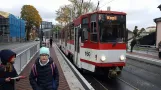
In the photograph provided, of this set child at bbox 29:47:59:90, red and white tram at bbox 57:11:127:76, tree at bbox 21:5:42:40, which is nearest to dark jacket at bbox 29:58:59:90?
child at bbox 29:47:59:90

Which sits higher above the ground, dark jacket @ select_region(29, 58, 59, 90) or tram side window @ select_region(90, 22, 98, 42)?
tram side window @ select_region(90, 22, 98, 42)

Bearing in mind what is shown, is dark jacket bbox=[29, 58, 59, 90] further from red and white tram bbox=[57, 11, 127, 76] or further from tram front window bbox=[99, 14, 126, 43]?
tram front window bbox=[99, 14, 126, 43]

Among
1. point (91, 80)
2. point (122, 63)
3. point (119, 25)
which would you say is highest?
point (119, 25)

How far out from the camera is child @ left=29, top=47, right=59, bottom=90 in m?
5.01

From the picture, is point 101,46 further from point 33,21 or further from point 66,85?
point 33,21

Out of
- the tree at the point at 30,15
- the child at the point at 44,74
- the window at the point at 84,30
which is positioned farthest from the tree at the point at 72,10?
the child at the point at 44,74

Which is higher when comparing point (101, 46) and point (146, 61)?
point (101, 46)

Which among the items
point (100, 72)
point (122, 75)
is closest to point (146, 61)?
point (122, 75)

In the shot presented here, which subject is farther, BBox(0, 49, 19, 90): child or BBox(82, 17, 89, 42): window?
BBox(82, 17, 89, 42): window

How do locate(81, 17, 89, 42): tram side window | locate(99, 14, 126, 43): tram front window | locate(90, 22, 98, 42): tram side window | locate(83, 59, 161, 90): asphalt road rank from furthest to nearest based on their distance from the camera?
1. locate(81, 17, 89, 42): tram side window
2. locate(90, 22, 98, 42): tram side window
3. locate(99, 14, 126, 43): tram front window
4. locate(83, 59, 161, 90): asphalt road

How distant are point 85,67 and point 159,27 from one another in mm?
24979

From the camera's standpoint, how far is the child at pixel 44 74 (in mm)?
5008

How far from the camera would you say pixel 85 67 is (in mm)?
13203

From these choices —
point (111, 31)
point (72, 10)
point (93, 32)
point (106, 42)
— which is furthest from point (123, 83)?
point (72, 10)
